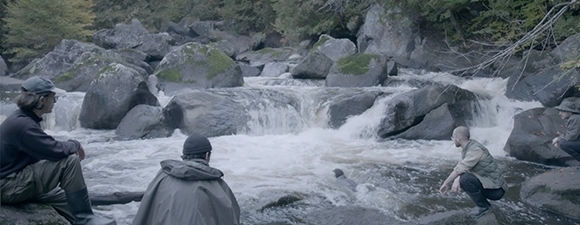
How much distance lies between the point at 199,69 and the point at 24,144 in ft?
39.2

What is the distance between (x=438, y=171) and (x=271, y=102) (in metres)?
5.56

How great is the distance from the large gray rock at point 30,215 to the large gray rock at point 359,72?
12068 millimetres

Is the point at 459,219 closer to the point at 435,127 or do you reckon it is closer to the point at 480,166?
the point at 480,166

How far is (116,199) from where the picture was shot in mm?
7504

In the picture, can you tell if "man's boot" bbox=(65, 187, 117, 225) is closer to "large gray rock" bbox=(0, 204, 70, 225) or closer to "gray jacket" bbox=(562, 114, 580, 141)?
"large gray rock" bbox=(0, 204, 70, 225)

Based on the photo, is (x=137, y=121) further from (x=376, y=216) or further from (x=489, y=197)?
(x=489, y=197)

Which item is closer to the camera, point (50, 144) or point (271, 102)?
point (50, 144)

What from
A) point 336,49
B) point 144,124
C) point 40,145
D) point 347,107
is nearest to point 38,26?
point 336,49

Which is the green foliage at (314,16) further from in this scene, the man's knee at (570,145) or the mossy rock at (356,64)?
the man's knee at (570,145)

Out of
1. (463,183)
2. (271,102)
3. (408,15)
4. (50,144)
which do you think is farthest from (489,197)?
(408,15)

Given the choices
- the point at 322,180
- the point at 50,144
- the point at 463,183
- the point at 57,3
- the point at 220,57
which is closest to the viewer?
the point at 50,144

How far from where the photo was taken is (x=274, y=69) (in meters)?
20.8

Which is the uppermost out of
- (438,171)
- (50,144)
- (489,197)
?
(50,144)

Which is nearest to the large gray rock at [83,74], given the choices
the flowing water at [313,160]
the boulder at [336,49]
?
the flowing water at [313,160]
